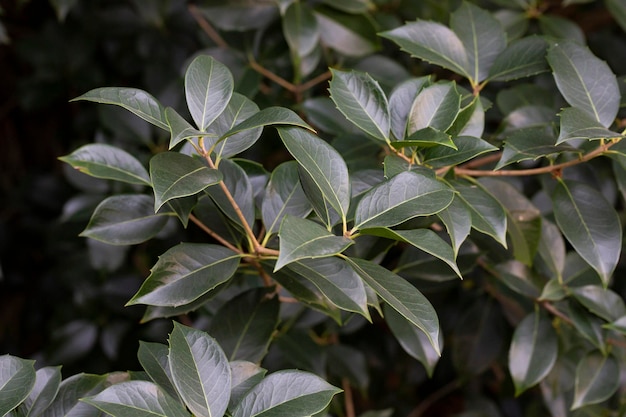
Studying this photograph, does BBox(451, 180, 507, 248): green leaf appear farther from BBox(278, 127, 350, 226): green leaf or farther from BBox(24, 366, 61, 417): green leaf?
BBox(24, 366, 61, 417): green leaf

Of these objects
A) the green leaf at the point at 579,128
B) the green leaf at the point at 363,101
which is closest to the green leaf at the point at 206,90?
the green leaf at the point at 363,101

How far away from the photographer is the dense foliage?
58cm

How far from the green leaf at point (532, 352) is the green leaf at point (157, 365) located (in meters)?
0.49

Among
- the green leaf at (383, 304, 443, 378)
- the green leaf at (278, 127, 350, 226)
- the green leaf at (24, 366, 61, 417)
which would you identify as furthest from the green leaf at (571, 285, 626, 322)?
the green leaf at (24, 366, 61, 417)

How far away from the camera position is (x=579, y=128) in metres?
0.65

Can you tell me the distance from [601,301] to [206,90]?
1.83 ft

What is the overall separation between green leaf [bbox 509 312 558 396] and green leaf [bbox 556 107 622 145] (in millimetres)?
349

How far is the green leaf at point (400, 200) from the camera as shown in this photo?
0.58 m

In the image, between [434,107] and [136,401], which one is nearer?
[136,401]

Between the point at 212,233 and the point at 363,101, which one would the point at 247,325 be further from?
the point at 363,101

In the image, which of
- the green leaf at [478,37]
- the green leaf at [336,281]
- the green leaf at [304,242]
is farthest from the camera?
the green leaf at [478,37]

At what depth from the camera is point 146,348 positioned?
0.63 meters

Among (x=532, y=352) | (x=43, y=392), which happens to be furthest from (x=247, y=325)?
(x=532, y=352)

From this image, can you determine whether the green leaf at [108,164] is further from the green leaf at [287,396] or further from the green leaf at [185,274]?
the green leaf at [287,396]
